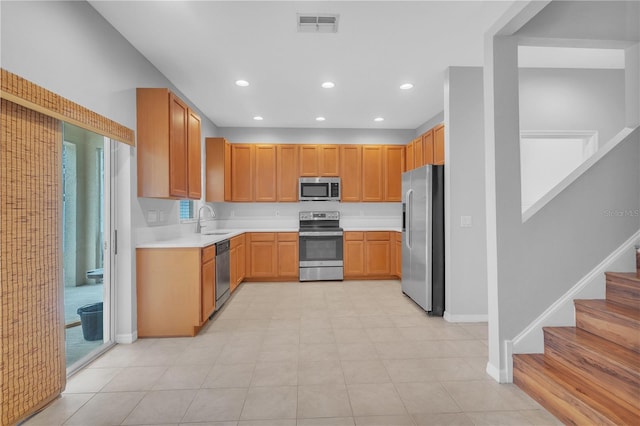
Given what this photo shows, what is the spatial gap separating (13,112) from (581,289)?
12.2 feet

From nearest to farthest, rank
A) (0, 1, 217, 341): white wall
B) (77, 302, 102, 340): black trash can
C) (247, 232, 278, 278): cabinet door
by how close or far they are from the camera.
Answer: (0, 1, 217, 341): white wall → (77, 302, 102, 340): black trash can → (247, 232, 278, 278): cabinet door

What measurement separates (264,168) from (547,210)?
4.41 meters

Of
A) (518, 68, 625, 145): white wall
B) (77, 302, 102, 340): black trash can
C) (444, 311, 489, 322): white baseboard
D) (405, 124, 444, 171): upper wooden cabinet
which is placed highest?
(518, 68, 625, 145): white wall

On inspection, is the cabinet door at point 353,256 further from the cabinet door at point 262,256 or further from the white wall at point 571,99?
the white wall at point 571,99

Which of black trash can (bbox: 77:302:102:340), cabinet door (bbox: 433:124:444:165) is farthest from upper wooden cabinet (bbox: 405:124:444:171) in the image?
black trash can (bbox: 77:302:102:340)

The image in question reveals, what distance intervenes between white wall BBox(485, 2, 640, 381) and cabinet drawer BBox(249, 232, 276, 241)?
3771 millimetres

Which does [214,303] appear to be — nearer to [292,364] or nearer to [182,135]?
[292,364]

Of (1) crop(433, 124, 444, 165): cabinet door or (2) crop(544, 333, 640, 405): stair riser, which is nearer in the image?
(2) crop(544, 333, 640, 405): stair riser

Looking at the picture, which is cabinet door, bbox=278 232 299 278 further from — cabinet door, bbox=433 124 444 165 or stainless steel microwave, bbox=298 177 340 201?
cabinet door, bbox=433 124 444 165

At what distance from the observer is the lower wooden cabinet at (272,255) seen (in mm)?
5461

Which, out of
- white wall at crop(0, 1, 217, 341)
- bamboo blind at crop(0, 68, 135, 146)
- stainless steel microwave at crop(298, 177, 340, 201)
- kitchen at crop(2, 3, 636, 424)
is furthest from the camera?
stainless steel microwave at crop(298, 177, 340, 201)

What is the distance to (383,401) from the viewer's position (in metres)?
2.04

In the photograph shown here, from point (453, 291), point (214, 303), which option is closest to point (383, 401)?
point (453, 291)

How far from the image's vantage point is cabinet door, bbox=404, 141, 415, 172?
533cm
